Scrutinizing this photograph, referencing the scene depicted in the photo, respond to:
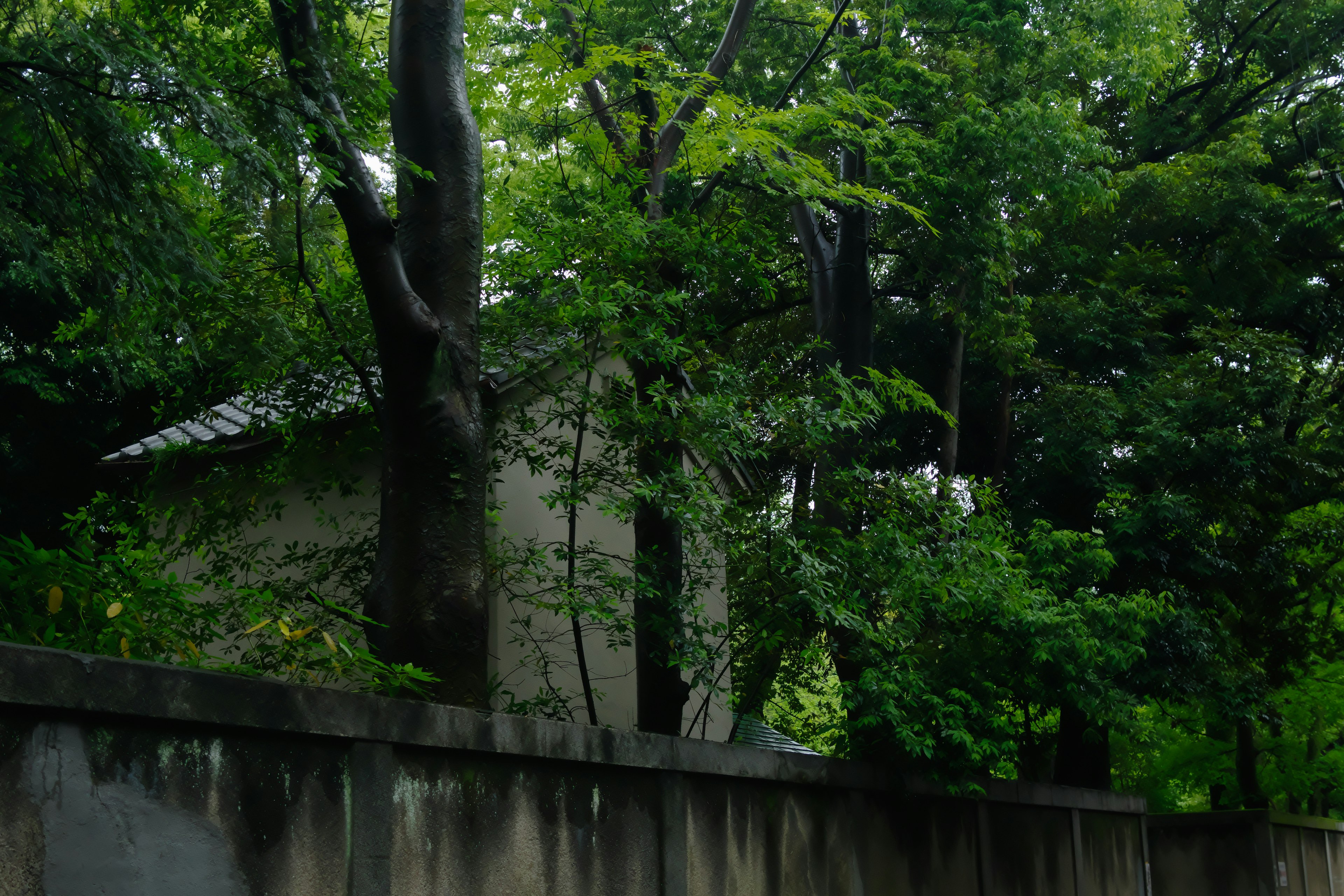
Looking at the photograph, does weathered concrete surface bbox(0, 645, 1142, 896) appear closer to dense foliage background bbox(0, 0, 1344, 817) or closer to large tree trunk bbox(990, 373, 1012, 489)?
dense foliage background bbox(0, 0, 1344, 817)

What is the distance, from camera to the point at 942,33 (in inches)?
525

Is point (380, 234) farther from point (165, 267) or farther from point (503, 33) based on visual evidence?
point (503, 33)

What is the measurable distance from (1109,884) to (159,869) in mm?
11775

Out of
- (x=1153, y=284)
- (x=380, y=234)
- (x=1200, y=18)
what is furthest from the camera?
(x=1200, y=18)

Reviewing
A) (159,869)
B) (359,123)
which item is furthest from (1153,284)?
(159,869)

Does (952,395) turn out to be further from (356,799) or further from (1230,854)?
(356,799)

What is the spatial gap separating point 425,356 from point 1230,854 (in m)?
15.4

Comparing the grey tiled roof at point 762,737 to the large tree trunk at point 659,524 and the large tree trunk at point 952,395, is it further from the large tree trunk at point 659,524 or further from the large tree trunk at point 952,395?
the large tree trunk at point 952,395

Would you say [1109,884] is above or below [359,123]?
below

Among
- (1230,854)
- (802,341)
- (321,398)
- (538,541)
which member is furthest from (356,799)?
(1230,854)

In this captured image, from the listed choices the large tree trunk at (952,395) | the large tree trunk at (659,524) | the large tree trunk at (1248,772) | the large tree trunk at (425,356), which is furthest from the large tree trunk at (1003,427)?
the large tree trunk at (425,356)

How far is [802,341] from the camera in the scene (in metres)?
17.3

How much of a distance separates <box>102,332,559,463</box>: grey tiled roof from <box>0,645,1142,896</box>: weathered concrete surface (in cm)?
252

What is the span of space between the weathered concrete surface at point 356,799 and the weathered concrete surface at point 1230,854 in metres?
11.3
